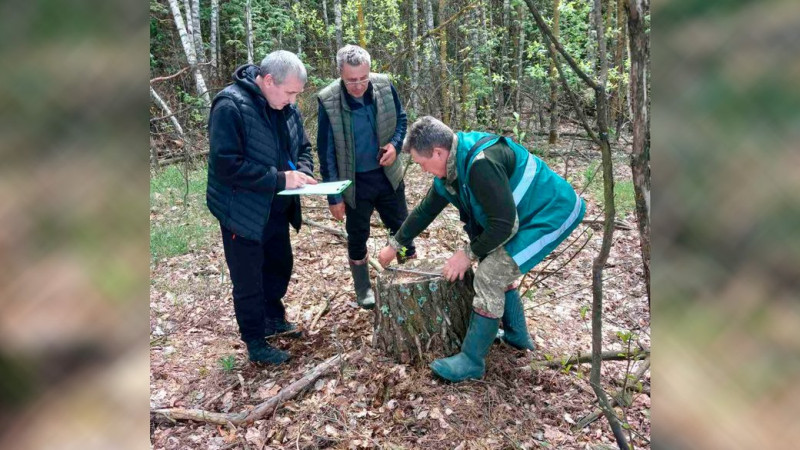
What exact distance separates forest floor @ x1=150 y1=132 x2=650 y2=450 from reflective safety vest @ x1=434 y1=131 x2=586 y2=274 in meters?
0.50

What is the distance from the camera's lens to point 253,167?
3209 mm

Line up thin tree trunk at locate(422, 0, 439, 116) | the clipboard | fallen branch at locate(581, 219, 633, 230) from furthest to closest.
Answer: thin tree trunk at locate(422, 0, 439, 116) < fallen branch at locate(581, 219, 633, 230) < the clipboard

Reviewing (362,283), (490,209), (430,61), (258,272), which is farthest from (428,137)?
(430,61)

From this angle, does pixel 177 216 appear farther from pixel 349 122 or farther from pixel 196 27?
pixel 196 27

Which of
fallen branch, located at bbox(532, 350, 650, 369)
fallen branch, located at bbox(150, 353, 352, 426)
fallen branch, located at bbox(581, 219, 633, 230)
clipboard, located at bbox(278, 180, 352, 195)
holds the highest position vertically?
clipboard, located at bbox(278, 180, 352, 195)

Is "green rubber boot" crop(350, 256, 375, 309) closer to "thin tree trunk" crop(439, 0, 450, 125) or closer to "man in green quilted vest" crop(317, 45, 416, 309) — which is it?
"man in green quilted vest" crop(317, 45, 416, 309)

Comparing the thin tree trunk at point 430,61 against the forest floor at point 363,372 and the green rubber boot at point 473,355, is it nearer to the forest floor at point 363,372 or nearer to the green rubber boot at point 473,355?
the forest floor at point 363,372

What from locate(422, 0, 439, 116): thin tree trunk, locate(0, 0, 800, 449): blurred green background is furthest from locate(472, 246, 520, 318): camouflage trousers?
locate(422, 0, 439, 116): thin tree trunk

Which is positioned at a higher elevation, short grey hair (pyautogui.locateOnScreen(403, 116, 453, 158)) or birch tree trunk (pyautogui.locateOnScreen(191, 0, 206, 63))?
birch tree trunk (pyautogui.locateOnScreen(191, 0, 206, 63))

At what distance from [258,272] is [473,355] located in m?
1.54

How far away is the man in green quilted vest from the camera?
12.8 feet
